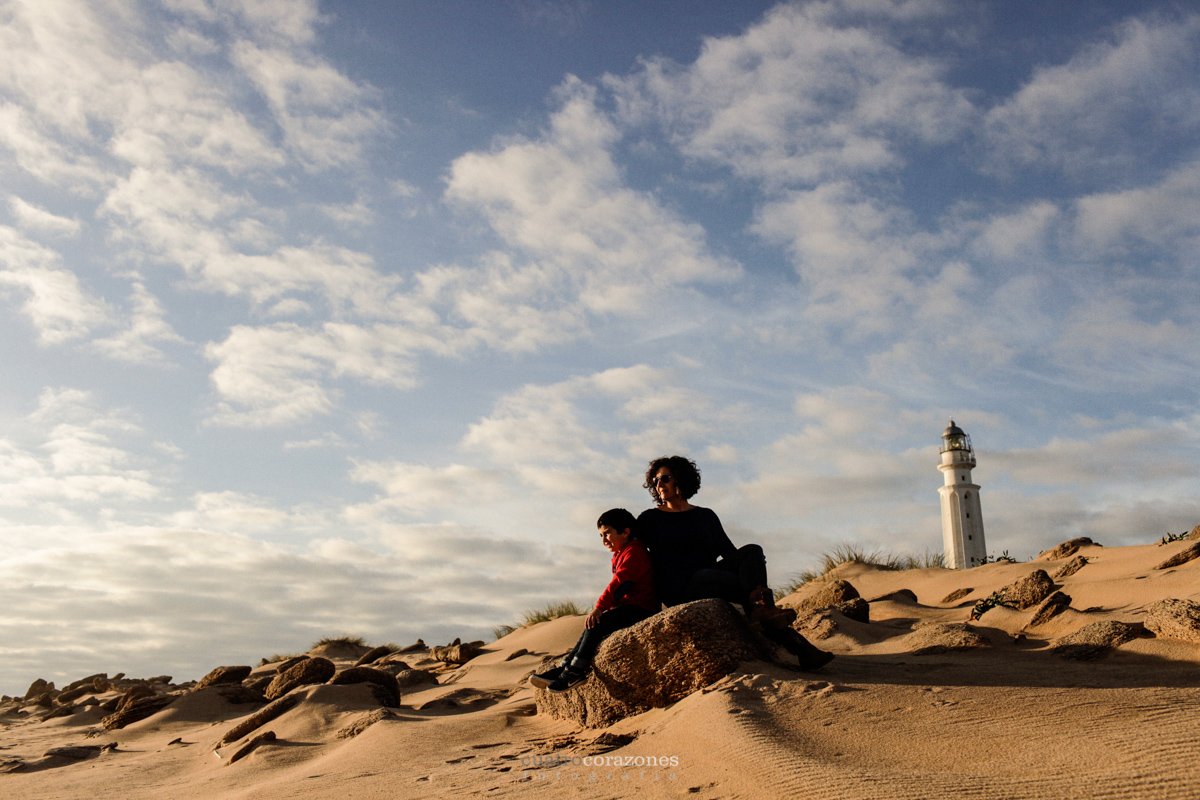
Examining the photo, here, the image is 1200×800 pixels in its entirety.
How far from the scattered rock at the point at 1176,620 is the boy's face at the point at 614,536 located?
4.08m

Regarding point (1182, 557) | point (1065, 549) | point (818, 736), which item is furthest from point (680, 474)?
point (1065, 549)

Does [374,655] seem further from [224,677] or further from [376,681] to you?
[376,681]

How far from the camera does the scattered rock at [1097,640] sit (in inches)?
266

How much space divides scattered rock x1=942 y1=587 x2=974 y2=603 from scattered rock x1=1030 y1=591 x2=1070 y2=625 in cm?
365

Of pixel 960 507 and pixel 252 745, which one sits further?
pixel 960 507

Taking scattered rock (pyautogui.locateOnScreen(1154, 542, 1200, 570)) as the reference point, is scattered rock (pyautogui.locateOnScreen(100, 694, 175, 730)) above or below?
below

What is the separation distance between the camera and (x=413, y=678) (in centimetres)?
1182

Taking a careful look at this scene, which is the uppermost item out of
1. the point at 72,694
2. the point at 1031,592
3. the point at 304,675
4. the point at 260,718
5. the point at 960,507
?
the point at 960,507

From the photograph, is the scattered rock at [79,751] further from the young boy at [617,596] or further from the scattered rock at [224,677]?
the young boy at [617,596]

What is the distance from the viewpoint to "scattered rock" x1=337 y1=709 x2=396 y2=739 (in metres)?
7.68

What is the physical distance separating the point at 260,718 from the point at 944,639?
253 inches

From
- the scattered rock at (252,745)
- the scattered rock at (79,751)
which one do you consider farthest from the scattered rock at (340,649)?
the scattered rock at (252,745)

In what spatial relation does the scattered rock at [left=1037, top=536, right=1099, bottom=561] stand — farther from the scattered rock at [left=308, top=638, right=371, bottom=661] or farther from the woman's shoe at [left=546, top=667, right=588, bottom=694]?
the scattered rock at [left=308, top=638, right=371, bottom=661]

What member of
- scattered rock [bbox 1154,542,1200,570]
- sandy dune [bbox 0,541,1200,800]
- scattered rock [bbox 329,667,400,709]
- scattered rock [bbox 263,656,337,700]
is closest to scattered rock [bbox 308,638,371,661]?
scattered rock [bbox 263,656,337,700]
